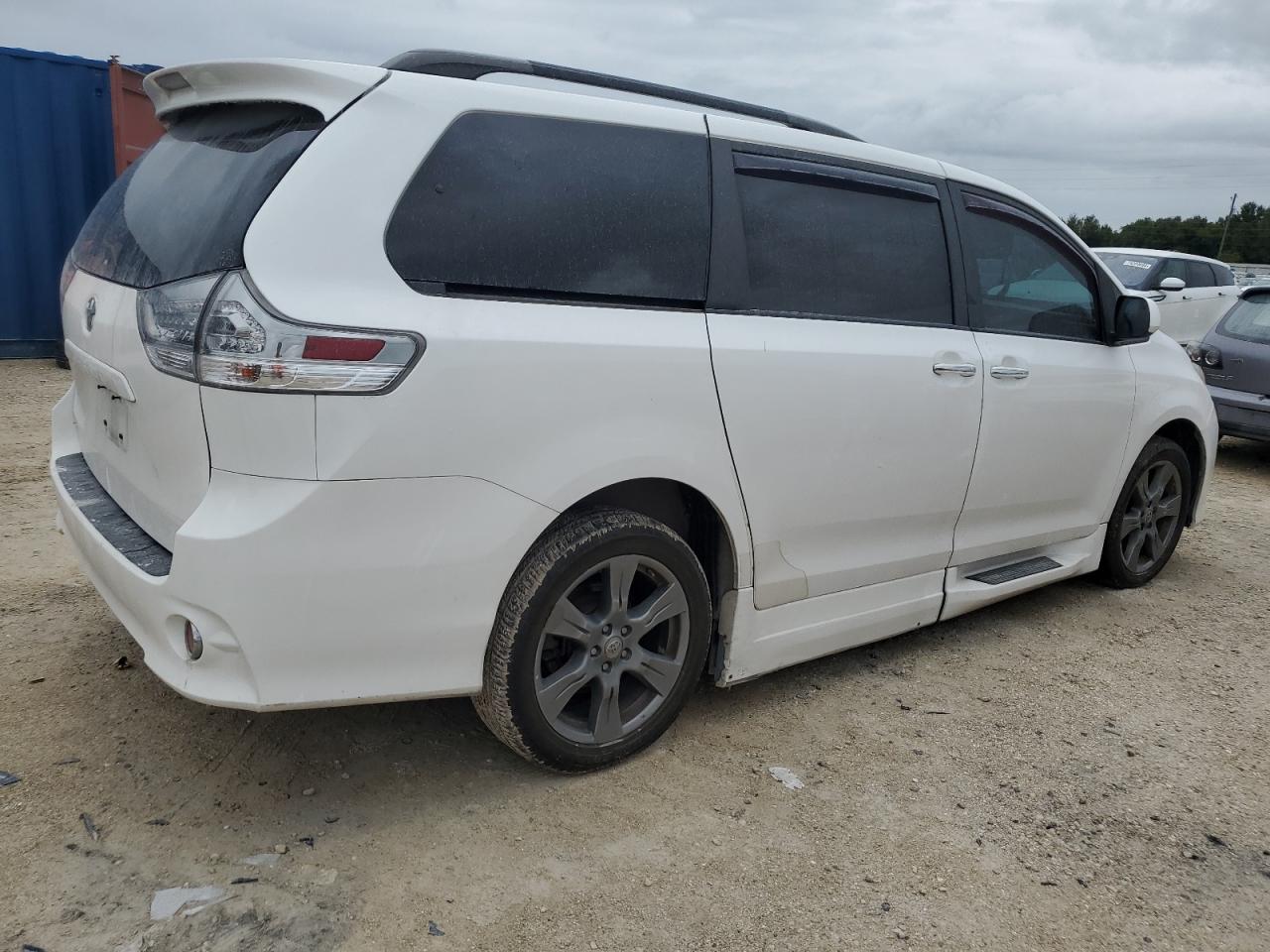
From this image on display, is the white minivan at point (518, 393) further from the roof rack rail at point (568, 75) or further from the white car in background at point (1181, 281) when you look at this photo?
the white car in background at point (1181, 281)

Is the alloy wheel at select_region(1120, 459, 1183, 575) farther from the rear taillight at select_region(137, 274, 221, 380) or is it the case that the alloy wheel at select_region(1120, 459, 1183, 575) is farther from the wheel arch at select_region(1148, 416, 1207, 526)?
the rear taillight at select_region(137, 274, 221, 380)

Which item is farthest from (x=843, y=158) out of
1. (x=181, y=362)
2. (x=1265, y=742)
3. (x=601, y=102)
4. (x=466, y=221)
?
(x=1265, y=742)

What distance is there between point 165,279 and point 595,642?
143cm

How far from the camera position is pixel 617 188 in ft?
9.20

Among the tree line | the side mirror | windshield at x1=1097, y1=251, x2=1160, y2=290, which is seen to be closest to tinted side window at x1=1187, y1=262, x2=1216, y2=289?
windshield at x1=1097, y1=251, x2=1160, y2=290

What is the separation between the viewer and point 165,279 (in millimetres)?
2502

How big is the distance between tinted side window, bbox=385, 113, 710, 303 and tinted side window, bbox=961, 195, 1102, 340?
1.39m

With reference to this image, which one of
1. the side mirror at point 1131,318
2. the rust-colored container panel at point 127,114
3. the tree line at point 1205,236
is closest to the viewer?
the side mirror at point 1131,318

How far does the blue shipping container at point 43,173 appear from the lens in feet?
29.7

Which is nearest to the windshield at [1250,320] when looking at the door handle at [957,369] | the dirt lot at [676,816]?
the dirt lot at [676,816]

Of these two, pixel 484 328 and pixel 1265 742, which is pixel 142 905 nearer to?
pixel 484 328

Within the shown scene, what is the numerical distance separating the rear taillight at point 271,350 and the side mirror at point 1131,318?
3.29 metres

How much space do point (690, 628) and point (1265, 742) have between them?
205 cm

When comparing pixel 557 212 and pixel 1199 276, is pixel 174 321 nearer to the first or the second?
pixel 557 212
